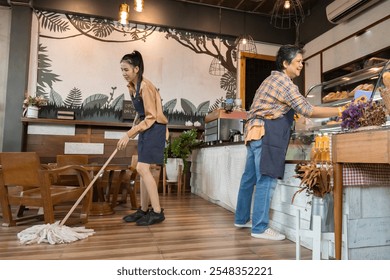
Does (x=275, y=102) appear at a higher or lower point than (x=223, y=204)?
higher

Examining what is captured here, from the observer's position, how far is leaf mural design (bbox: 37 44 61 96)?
4.95 m

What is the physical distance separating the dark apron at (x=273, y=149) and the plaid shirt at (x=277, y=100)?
7 cm

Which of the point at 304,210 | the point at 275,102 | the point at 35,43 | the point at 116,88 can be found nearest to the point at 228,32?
the point at 116,88

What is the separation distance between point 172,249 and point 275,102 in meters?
1.32

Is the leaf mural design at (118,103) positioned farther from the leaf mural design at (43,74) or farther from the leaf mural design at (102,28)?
the leaf mural design at (102,28)

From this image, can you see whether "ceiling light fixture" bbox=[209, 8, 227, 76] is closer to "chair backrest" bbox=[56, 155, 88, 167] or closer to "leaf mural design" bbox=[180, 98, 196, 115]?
"leaf mural design" bbox=[180, 98, 196, 115]

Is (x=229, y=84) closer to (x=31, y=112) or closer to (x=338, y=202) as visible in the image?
(x=31, y=112)

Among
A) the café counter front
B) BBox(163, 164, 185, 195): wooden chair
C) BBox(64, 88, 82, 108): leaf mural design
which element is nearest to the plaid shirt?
the café counter front

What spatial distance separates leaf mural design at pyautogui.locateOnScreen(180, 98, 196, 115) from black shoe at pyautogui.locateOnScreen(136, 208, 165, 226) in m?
3.20

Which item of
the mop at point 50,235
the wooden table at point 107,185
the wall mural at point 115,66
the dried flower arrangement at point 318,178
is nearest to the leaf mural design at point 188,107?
the wall mural at point 115,66

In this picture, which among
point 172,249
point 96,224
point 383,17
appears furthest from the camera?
point 383,17

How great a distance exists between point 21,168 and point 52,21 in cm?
372
